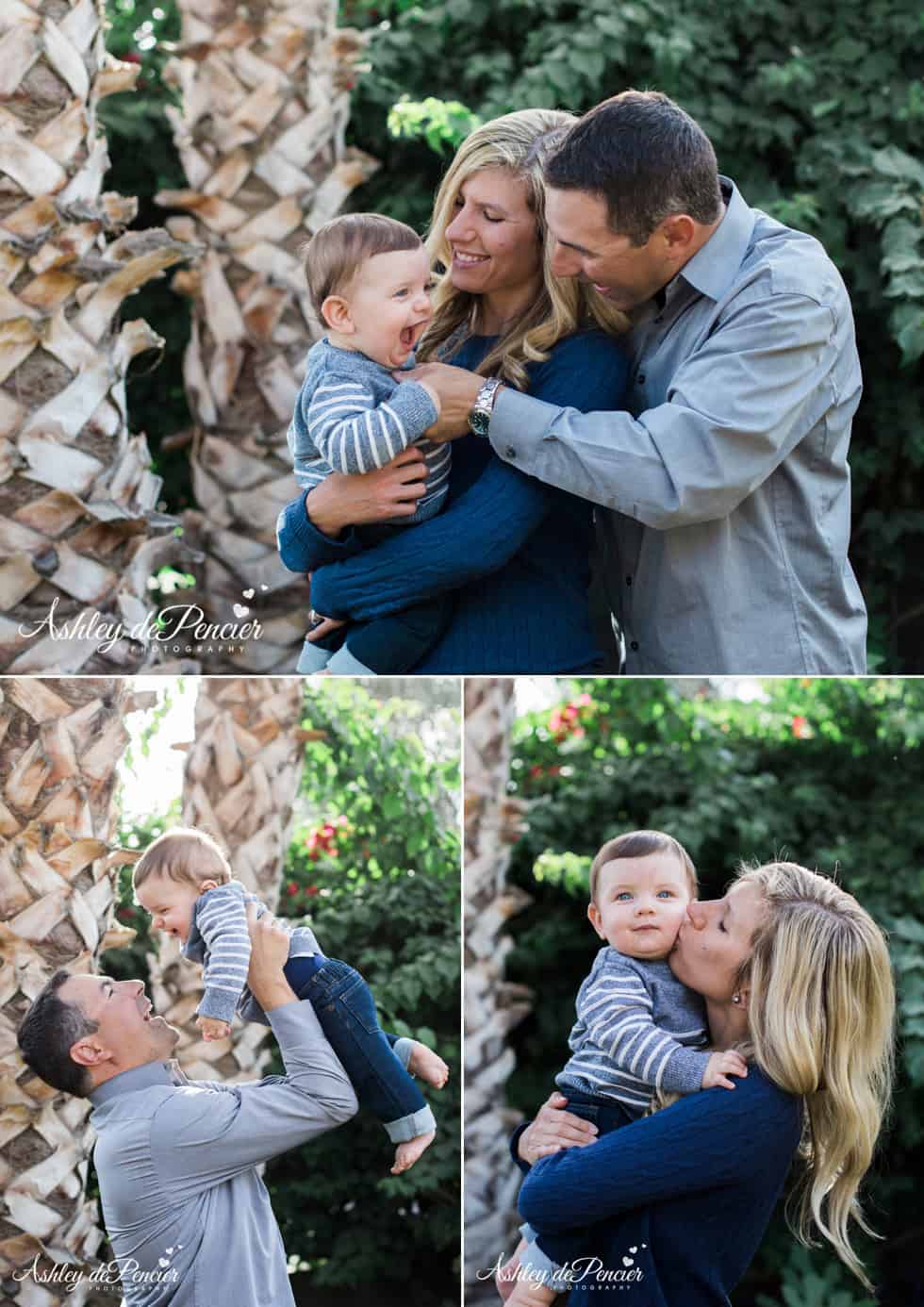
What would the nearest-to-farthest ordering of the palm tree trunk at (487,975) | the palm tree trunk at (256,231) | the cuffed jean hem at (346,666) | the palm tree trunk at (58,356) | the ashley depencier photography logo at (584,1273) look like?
the ashley depencier photography logo at (584,1273) → the palm tree trunk at (487,975) → the cuffed jean hem at (346,666) → the palm tree trunk at (58,356) → the palm tree trunk at (256,231)

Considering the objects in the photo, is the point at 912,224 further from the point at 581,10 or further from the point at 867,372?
the point at 581,10

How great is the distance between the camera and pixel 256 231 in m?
3.90

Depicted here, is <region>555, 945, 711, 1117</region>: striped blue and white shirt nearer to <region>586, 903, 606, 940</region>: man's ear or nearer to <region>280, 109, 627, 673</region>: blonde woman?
<region>586, 903, 606, 940</region>: man's ear

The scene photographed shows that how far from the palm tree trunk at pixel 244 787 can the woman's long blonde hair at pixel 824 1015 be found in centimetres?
75

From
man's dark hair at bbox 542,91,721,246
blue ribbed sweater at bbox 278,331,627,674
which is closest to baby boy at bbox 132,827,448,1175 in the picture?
blue ribbed sweater at bbox 278,331,627,674

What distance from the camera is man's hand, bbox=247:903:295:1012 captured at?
2318 mm

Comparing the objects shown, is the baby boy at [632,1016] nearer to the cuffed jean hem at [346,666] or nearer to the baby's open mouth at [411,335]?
→ the cuffed jean hem at [346,666]

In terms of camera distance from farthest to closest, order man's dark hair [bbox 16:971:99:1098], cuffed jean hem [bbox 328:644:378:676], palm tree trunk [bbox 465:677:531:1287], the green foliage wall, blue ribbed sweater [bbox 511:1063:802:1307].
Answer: the green foliage wall → cuffed jean hem [bbox 328:644:378:676] → palm tree trunk [bbox 465:677:531:1287] → man's dark hair [bbox 16:971:99:1098] → blue ribbed sweater [bbox 511:1063:802:1307]

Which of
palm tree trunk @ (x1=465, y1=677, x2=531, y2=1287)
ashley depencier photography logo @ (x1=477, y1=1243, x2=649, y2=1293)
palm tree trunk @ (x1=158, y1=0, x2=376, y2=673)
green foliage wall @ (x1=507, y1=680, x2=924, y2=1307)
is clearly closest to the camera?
ashley depencier photography logo @ (x1=477, y1=1243, x2=649, y2=1293)

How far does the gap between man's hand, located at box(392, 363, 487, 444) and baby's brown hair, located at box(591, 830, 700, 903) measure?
0.67 m


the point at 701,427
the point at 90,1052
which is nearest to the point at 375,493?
the point at 701,427

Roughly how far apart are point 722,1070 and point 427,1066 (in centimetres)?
52

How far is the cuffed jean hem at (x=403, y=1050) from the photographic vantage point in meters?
2.39

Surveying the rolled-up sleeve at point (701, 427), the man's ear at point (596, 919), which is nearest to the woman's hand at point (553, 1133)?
the man's ear at point (596, 919)
